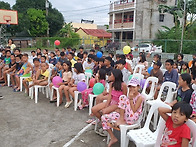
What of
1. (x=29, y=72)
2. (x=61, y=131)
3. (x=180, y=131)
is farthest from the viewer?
(x=29, y=72)

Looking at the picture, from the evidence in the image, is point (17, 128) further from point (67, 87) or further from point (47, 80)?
point (47, 80)

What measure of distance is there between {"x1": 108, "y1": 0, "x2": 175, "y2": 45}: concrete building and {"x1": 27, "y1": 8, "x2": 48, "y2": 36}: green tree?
11497mm

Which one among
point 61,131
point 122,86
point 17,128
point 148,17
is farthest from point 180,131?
point 148,17

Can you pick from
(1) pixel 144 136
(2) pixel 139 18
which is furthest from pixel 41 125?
(2) pixel 139 18

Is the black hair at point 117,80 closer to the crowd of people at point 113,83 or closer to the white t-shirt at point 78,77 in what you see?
the crowd of people at point 113,83

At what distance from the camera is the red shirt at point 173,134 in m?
2.14

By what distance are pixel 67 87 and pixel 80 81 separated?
431 mm

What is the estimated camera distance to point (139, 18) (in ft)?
82.4

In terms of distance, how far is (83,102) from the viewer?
500cm

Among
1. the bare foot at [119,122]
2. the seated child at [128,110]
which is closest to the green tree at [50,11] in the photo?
the seated child at [128,110]

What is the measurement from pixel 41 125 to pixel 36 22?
94.1ft

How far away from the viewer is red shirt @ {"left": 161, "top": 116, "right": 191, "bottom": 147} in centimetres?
214

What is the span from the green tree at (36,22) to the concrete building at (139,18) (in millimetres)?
11497

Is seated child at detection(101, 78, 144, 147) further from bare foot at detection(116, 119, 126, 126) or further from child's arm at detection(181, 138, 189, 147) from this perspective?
child's arm at detection(181, 138, 189, 147)
